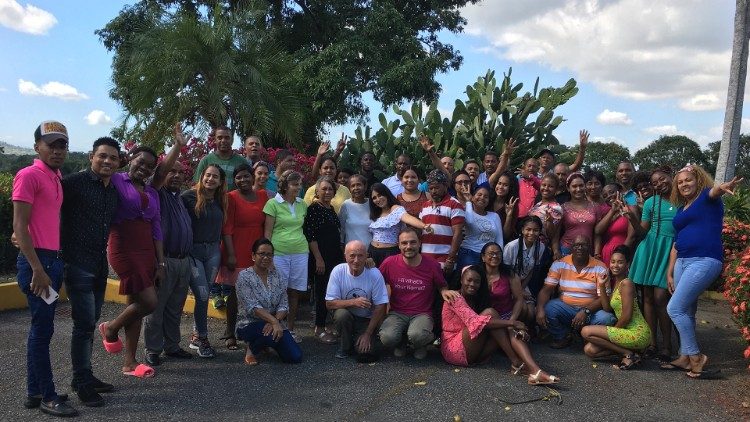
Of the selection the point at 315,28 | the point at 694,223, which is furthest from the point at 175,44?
the point at 694,223

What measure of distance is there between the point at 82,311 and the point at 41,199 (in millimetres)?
812

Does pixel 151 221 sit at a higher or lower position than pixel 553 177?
lower

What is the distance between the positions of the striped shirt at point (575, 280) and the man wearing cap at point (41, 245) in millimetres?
4219

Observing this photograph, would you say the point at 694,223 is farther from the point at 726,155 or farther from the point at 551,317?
the point at 726,155

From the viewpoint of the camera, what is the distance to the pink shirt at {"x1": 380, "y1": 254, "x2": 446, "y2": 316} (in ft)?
17.8

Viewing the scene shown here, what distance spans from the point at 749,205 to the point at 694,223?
5.66 m

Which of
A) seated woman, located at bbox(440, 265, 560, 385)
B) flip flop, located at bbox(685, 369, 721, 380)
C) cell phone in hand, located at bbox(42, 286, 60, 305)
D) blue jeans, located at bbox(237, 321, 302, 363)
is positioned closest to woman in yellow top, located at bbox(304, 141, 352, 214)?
blue jeans, located at bbox(237, 321, 302, 363)

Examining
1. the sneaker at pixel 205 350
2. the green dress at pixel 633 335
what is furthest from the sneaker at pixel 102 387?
the green dress at pixel 633 335

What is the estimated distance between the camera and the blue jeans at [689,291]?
16.1 feet

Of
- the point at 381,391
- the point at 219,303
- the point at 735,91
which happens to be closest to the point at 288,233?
the point at 219,303

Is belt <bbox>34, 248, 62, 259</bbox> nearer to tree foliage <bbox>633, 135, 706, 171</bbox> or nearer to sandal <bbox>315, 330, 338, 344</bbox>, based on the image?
sandal <bbox>315, 330, 338, 344</bbox>

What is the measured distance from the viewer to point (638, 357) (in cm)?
523

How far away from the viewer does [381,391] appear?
4527 mm

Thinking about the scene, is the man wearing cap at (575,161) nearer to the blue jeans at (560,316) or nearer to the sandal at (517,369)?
the blue jeans at (560,316)
